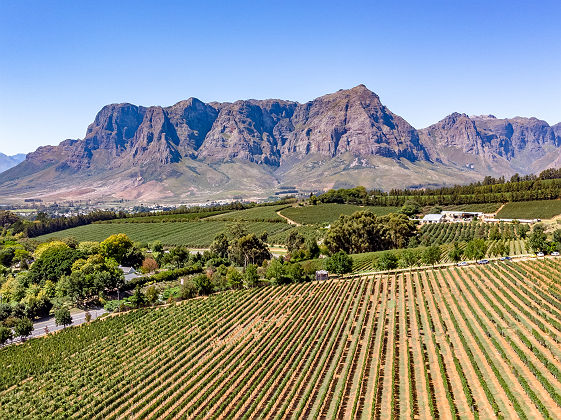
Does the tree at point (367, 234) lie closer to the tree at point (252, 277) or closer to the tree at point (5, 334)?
the tree at point (252, 277)

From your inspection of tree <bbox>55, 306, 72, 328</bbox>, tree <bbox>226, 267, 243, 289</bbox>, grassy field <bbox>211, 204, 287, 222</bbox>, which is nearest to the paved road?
tree <bbox>55, 306, 72, 328</bbox>

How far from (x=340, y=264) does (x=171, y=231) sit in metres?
84.6

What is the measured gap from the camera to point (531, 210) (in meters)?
126

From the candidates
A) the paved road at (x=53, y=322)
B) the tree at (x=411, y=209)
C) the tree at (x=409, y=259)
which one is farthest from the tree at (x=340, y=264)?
the tree at (x=411, y=209)

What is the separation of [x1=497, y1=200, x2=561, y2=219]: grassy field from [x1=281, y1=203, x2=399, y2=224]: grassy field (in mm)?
40749

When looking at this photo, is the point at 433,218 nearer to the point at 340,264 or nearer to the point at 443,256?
the point at 443,256

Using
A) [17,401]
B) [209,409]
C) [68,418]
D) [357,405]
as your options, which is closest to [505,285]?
[357,405]

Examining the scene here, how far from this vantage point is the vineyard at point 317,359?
29.2m

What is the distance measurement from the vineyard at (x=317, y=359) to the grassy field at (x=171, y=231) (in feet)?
229

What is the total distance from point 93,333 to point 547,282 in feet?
193

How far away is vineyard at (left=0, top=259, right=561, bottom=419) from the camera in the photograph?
95.9 feet

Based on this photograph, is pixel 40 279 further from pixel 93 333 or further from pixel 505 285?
pixel 505 285

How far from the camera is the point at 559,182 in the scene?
149 m

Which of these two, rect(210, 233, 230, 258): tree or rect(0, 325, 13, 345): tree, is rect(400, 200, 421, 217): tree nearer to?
rect(210, 233, 230, 258): tree
